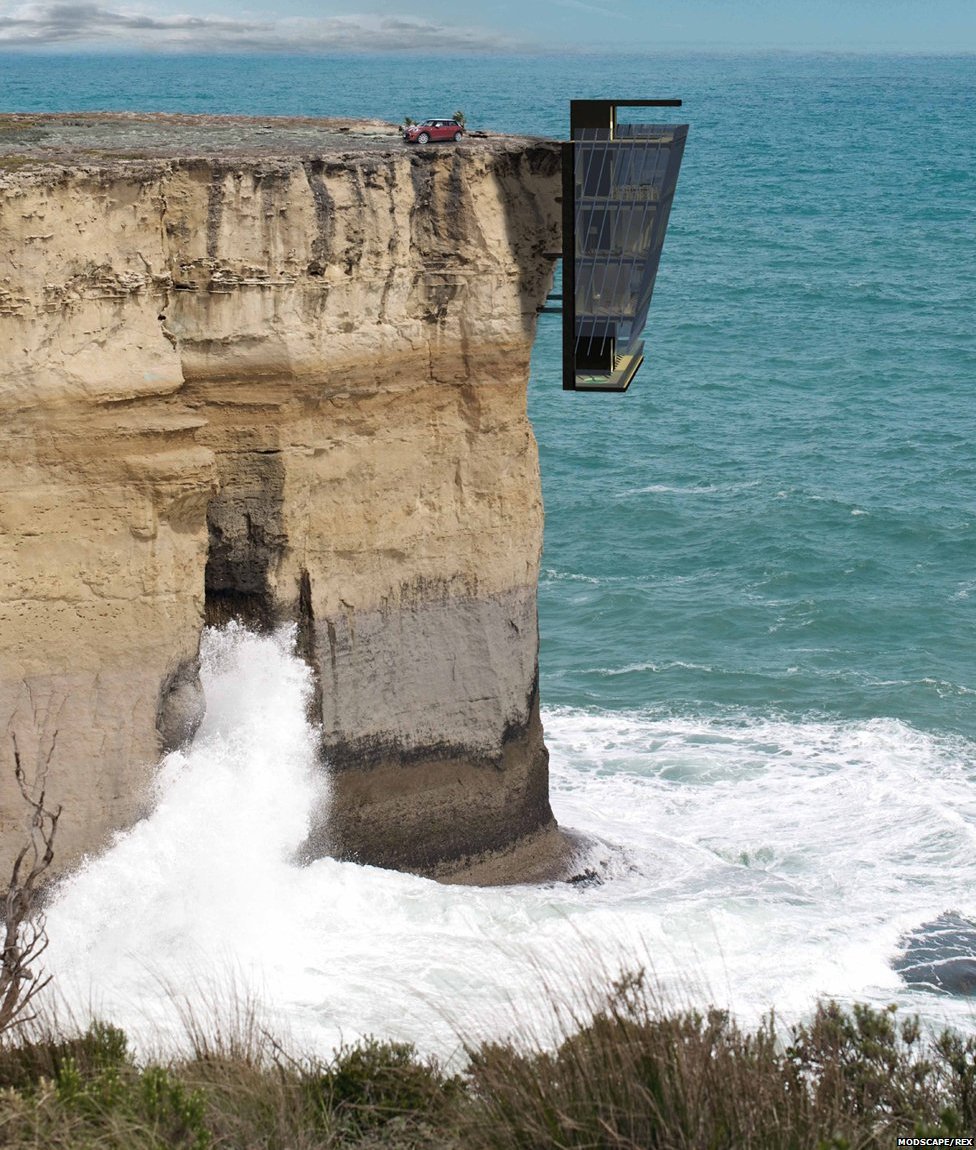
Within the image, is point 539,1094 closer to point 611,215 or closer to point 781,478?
→ point 611,215

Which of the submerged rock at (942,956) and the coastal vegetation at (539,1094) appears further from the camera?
the submerged rock at (942,956)

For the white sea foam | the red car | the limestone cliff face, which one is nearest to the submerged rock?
the white sea foam

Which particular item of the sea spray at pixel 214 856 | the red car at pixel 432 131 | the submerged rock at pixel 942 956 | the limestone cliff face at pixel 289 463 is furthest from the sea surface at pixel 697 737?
the red car at pixel 432 131

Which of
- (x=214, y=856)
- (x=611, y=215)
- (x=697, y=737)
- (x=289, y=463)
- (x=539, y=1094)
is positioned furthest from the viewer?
(x=697, y=737)

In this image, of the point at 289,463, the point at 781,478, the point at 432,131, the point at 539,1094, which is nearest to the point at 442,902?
the point at 289,463

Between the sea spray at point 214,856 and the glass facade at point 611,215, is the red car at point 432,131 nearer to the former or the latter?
the glass facade at point 611,215

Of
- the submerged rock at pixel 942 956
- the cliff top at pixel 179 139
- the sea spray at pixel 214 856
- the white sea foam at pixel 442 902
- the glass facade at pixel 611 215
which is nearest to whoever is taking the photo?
the white sea foam at pixel 442 902

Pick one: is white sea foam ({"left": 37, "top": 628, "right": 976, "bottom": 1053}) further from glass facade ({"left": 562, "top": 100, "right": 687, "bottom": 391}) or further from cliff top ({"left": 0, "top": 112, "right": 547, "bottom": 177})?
cliff top ({"left": 0, "top": 112, "right": 547, "bottom": 177})
